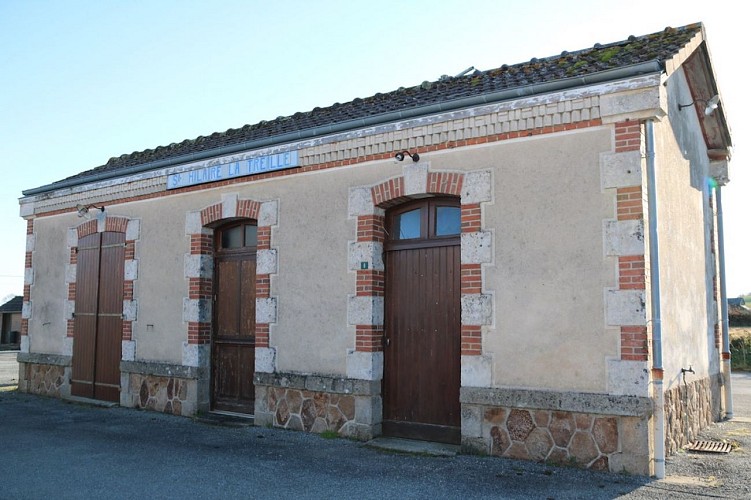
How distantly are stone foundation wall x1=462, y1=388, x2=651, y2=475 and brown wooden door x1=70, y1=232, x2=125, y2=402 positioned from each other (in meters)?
6.75

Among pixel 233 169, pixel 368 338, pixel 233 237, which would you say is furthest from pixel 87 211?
pixel 368 338

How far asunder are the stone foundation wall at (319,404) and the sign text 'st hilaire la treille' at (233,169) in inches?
113

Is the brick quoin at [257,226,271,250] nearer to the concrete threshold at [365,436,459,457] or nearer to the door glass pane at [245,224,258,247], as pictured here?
the door glass pane at [245,224,258,247]

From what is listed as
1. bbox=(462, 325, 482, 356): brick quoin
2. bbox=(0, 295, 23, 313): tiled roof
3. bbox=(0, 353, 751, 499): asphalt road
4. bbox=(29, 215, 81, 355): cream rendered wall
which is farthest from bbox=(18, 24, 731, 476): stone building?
bbox=(0, 295, 23, 313): tiled roof

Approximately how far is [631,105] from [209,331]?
669 centimetres

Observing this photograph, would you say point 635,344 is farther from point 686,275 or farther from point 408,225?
point 408,225

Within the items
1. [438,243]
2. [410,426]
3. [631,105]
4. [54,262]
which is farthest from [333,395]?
[54,262]

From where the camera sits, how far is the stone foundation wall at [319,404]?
7719 millimetres

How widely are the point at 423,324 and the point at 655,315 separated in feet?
8.69

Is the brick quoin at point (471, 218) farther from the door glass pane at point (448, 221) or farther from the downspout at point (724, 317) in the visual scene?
the downspout at point (724, 317)

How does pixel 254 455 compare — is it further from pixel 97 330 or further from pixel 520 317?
pixel 97 330

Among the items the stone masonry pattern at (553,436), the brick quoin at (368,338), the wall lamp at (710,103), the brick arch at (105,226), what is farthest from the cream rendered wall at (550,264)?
the brick arch at (105,226)

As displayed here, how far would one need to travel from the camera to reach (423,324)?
7711mm

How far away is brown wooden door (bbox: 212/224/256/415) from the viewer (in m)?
9.38
